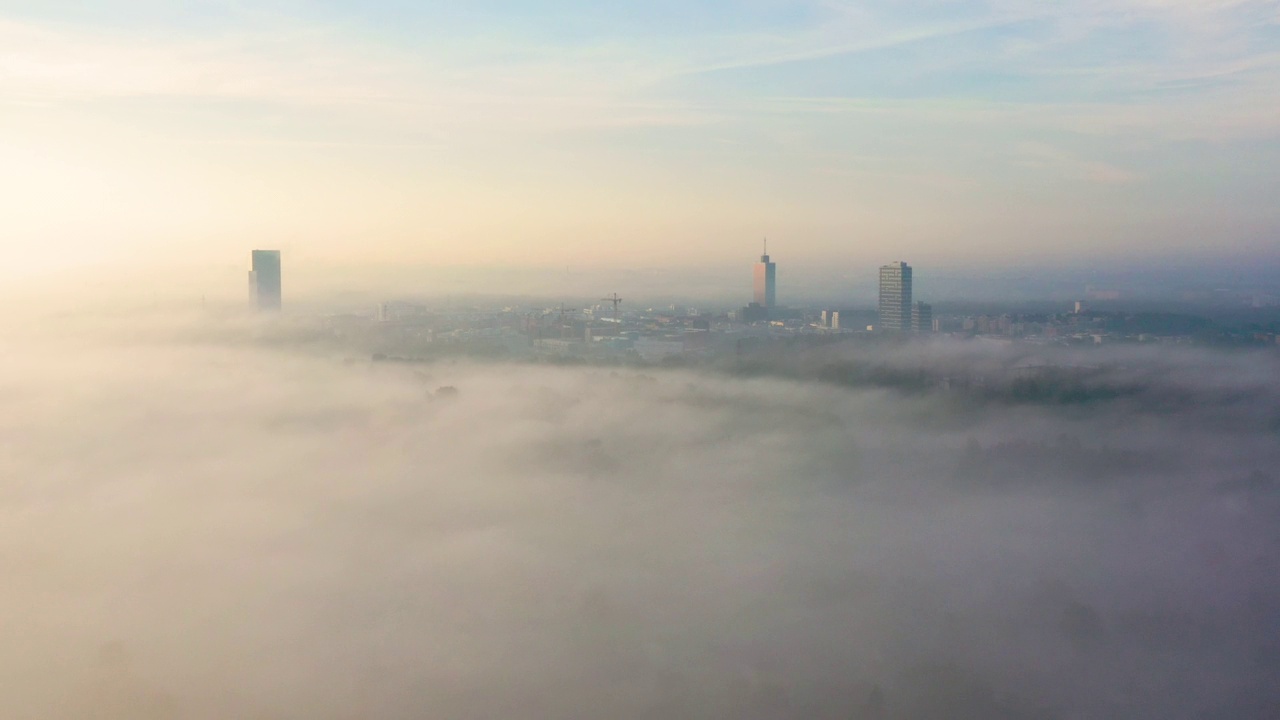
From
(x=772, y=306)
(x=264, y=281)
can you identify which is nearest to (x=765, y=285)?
(x=772, y=306)

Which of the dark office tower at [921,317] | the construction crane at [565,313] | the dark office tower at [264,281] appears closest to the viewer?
the dark office tower at [264,281]

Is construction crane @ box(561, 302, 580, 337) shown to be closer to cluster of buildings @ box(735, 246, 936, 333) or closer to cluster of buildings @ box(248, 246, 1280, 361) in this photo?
cluster of buildings @ box(248, 246, 1280, 361)

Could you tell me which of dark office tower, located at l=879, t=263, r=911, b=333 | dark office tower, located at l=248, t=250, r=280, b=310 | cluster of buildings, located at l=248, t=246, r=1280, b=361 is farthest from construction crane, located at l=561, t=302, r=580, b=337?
dark office tower, located at l=879, t=263, r=911, b=333

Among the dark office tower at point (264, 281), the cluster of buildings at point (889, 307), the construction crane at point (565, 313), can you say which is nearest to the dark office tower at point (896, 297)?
the cluster of buildings at point (889, 307)

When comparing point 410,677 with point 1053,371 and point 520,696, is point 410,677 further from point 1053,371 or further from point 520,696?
point 1053,371

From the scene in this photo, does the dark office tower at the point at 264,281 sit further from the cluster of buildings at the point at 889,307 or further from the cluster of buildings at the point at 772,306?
the cluster of buildings at the point at 889,307

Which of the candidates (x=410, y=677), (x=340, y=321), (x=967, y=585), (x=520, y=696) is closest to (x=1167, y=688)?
(x=967, y=585)

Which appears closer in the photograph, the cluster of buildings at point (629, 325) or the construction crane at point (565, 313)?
the cluster of buildings at point (629, 325)

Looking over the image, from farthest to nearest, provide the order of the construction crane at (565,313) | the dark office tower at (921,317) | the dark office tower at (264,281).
Result: the dark office tower at (921,317), the construction crane at (565,313), the dark office tower at (264,281)
